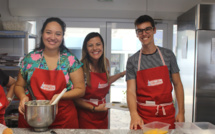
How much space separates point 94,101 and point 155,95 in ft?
2.31

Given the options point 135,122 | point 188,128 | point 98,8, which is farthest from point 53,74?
point 98,8

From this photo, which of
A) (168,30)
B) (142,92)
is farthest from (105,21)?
(142,92)

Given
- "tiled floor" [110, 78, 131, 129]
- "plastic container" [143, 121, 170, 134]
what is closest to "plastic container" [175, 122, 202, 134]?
"plastic container" [143, 121, 170, 134]

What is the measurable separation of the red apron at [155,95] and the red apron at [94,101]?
490 millimetres

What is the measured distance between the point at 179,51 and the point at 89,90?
5.70 feet

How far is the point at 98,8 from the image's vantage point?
128 inches

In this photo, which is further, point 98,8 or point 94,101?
point 98,8

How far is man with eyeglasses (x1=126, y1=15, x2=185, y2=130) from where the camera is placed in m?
1.85

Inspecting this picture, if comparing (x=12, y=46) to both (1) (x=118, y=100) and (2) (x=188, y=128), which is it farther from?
(2) (x=188, y=128)

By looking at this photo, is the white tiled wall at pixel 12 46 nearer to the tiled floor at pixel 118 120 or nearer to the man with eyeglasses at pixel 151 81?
the tiled floor at pixel 118 120

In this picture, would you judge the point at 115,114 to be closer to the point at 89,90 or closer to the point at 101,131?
the point at 89,90

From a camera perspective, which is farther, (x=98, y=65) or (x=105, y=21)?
(x=105, y=21)

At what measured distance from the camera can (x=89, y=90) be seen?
7.23ft

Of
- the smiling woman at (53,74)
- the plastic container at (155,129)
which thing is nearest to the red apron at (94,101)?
the smiling woman at (53,74)
